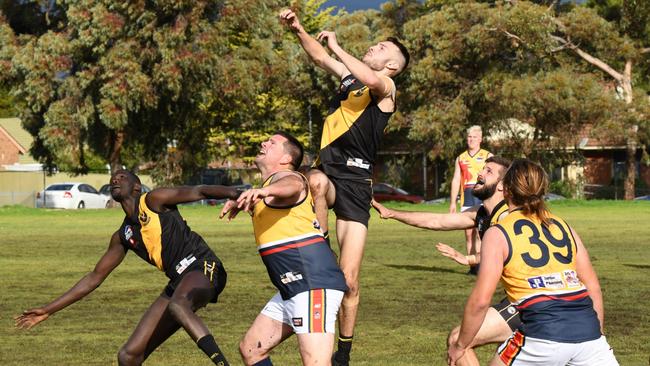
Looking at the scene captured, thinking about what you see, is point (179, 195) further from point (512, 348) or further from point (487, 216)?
point (512, 348)

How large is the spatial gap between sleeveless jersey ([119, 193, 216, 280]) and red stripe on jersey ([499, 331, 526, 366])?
348 cm

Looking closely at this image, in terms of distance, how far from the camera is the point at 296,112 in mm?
67875

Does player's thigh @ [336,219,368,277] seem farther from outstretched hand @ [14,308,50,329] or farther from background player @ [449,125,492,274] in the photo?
background player @ [449,125,492,274]

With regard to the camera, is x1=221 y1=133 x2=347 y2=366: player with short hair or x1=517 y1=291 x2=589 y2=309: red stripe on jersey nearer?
x1=517 y1=291 x2=589 y2=309: red stripe on jersey

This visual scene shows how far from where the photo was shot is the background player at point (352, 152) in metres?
9.54

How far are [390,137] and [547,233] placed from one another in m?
63.8

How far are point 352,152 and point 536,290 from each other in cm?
353

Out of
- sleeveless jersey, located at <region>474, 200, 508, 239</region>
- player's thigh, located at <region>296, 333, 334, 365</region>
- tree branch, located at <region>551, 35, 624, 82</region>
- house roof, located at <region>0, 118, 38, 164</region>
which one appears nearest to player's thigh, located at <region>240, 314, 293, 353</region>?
player's thigh, located at <region>296, 333, 334, 365</region>

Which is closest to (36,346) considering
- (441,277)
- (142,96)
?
(441,277)

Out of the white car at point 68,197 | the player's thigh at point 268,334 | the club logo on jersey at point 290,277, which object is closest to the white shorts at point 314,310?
the club logo on jersey at point 290,277

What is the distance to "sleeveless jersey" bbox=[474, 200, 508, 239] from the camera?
8.05m

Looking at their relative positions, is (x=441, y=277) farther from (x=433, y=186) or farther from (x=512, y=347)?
(x=433, y=186)

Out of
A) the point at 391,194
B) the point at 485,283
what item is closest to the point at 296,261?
the point at 485,283

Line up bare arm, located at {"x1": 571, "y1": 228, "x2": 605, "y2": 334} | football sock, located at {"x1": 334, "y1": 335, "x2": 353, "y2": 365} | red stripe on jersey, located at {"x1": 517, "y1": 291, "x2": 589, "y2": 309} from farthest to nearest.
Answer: football sock, located at {"x1": 334, "y1": 335, "x2": 353, "y2": 365} < bare arm, located at {"x1": 571, "y1": 228, "x2": 605, "y2": 334} < red stripe on jersey, located at {"x1": 517, "y1": 291, "x2": 589, "y2": 309}
